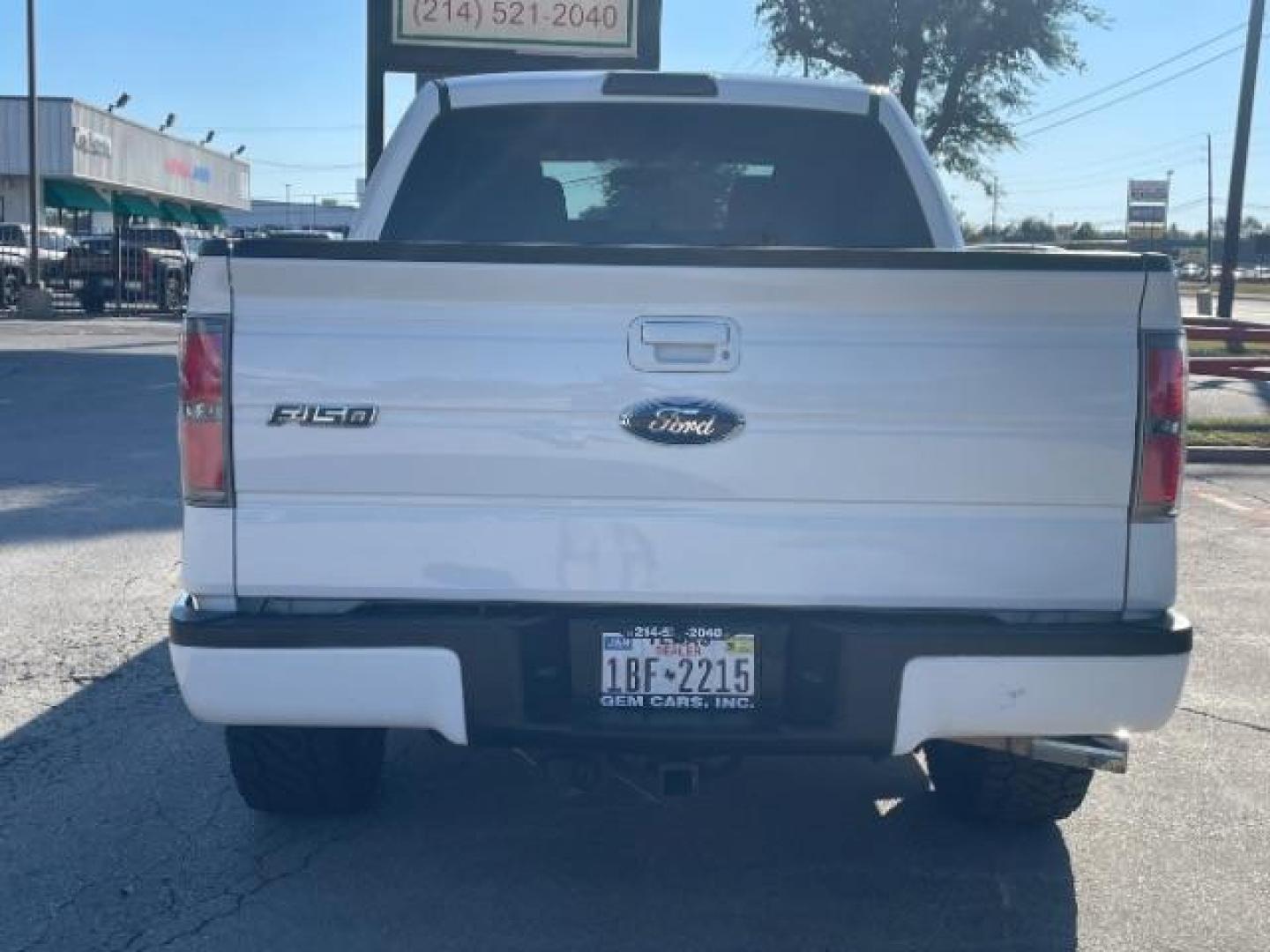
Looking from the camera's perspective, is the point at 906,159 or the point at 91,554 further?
the point at 91,554

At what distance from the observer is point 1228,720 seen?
5.87 m

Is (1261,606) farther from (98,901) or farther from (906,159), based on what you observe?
(98,901)

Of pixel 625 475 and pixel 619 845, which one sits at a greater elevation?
pixel 625 475

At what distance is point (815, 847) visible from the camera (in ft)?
14.9

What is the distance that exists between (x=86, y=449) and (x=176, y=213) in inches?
2116

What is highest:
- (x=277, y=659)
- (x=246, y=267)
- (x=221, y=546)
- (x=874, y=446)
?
(x=246, y=267)

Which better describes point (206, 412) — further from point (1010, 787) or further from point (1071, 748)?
Result: point (1010, 787)

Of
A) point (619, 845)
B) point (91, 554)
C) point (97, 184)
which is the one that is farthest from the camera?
point (97, 184)

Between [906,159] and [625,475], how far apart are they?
2324 millimetres

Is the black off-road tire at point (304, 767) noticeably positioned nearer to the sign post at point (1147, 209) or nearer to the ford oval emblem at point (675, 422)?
the ford oval emblem at point (675, 422)

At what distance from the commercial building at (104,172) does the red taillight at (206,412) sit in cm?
4660

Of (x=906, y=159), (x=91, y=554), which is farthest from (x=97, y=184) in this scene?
(x=906, y=159)

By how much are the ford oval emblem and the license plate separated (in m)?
0.43

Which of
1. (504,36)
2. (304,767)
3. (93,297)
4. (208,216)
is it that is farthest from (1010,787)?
(208,216)
